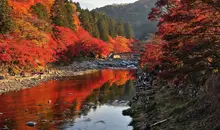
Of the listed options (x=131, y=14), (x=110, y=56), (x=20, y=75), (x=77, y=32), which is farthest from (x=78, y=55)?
(x=131, y=14)

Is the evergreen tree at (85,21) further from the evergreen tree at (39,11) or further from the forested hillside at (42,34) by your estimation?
the evergreen tree at (39,11)

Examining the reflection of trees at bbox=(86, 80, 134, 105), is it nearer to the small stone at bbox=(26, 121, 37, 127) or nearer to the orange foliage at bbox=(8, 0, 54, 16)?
the small stone at bbox=(26, 121, 37, 127)

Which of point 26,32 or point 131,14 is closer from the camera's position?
point 26,32

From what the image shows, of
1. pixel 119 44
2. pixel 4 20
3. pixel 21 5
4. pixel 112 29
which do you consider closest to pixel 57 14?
pixel 21 5

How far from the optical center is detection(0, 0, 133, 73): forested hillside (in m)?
31.8

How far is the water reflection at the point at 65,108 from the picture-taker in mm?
15203

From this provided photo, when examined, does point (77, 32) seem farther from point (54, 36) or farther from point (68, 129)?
point (68, 129)

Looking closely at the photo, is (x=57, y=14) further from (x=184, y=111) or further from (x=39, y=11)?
(x=184, y=111)

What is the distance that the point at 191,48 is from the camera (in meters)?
8.38

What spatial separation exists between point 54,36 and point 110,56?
1103 inches

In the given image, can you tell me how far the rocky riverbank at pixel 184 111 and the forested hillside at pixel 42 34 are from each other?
63.8ft

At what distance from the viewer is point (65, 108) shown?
742 inches

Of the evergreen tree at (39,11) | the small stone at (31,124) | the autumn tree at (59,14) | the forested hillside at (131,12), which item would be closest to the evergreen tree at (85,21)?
the autumn tree at (59,14)

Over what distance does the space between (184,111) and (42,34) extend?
102 feet
